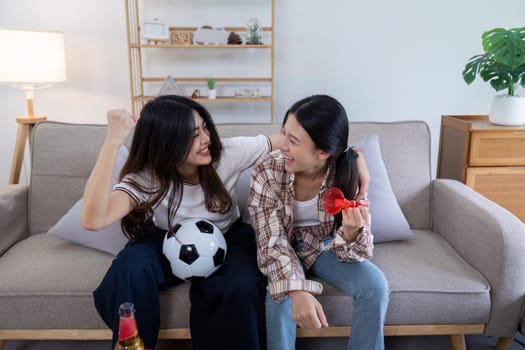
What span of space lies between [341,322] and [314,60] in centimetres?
200

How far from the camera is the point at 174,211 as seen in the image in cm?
148

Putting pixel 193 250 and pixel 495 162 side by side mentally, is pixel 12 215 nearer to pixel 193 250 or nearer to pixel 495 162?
pixel 193 250

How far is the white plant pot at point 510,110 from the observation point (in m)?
2.16

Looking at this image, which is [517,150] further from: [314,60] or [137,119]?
[137,119]

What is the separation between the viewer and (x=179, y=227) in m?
1.39

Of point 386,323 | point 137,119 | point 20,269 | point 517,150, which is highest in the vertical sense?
point 137,119

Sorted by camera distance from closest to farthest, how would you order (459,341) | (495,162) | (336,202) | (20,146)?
(336,202), (459,341), (495,162), (20,146)

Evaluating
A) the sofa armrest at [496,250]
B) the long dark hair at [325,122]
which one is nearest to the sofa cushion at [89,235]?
the long dark hair at [325,122]

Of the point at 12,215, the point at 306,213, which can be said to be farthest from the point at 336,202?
the point at 12,215

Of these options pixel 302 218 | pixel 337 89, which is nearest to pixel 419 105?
pixel 337 89

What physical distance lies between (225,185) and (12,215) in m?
0.86

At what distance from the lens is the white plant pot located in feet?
7.09

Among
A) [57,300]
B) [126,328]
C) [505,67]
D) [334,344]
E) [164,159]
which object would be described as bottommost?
[334,344]

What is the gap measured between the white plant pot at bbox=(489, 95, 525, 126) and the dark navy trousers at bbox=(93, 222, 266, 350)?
1565 millimetres
